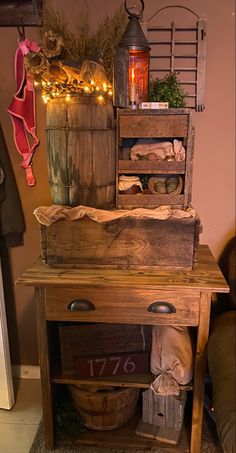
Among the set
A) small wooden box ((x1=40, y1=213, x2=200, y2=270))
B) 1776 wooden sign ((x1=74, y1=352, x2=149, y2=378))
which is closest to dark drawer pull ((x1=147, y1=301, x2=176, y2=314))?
small wooden box ((x1=40, y1=213, x2=200, y2=270))

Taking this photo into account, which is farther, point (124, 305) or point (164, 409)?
point (164, 409)

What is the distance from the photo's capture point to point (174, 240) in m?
1.24

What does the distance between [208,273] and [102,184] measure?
454 mm

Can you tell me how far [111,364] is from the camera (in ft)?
4.48

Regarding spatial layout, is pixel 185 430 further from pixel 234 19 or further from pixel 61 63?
pixel 234 19

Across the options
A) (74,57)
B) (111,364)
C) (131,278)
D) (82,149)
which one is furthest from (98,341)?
(74,57)

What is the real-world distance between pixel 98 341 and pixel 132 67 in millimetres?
936

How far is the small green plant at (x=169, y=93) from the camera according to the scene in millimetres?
1288

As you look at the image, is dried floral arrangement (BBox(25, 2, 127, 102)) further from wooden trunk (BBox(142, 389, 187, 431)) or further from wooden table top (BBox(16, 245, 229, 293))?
wooden trunk (BBox(142, 389, 187, 431))

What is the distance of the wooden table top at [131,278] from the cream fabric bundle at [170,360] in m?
0.25

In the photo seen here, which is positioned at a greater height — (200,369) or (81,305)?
(81,305)

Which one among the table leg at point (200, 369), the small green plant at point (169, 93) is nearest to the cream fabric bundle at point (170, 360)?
the table leg at point (200, 369)

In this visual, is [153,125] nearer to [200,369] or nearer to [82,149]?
[82,149]

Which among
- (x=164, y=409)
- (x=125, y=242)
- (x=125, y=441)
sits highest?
(x=125, y=242)
